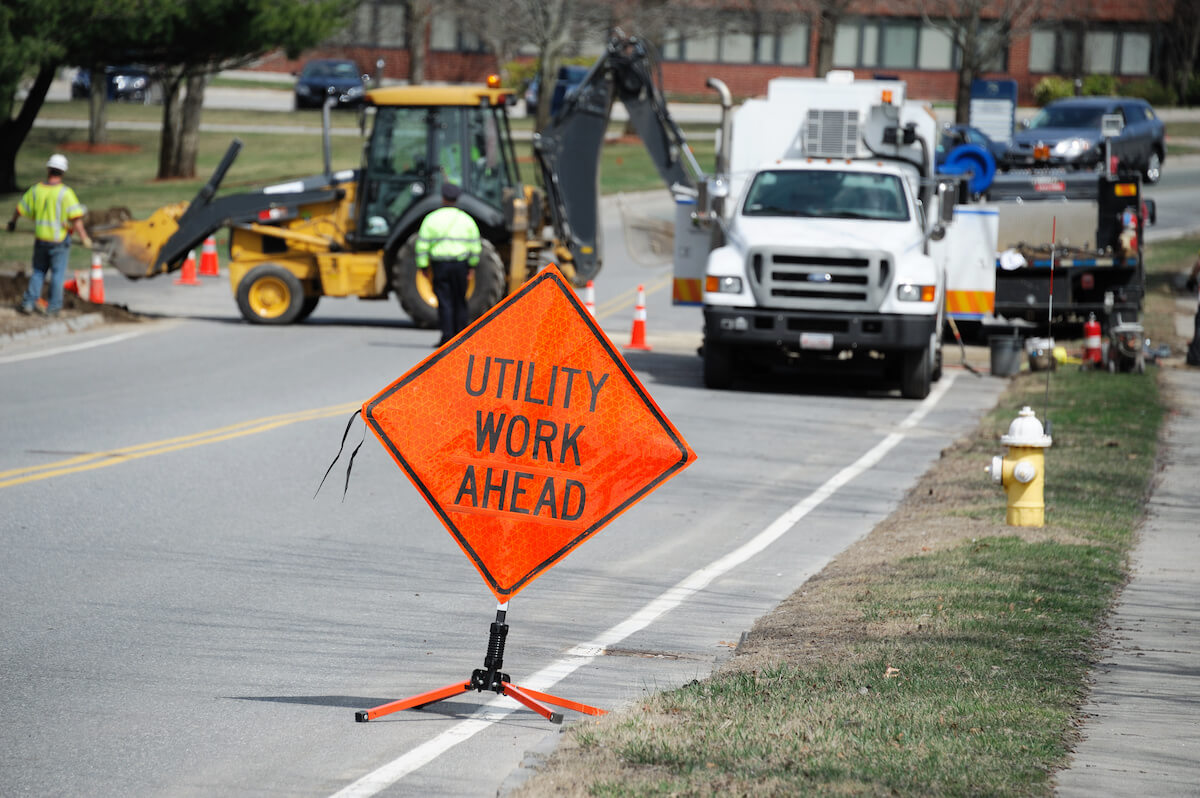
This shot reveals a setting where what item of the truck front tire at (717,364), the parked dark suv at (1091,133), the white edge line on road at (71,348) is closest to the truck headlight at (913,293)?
the truck front tire at (717,364)

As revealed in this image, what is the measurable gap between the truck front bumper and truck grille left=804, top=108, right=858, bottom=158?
12.4ft

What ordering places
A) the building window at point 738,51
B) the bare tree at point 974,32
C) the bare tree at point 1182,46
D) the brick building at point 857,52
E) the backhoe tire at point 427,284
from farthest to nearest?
the building window at point 738,51 < the brick building at point 857,52 < the bare tree at point 1182,46 < the bare tree at point 974,32 < the backhoe tire at point 427,284

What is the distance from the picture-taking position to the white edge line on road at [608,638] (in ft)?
18.5

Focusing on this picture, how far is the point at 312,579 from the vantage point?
864 cm

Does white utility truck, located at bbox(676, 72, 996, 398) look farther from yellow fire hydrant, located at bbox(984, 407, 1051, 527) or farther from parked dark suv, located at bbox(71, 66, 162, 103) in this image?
parked dark suv, located at bbox(71, 66, 162, 103)

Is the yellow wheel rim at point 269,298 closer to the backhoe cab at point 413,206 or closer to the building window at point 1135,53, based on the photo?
the backhoe cab at point 413,206

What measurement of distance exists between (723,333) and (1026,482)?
271 inches

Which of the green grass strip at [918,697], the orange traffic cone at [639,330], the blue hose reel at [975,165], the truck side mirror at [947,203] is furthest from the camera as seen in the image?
the blue hose reel at [975,165]

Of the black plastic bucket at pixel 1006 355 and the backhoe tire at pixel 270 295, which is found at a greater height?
the backhoe tire at pixel 270 295

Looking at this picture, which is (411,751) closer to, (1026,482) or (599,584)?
(599,584)

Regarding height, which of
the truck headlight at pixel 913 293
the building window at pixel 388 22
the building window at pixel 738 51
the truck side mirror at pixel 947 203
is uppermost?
the building window at pixel 388 22

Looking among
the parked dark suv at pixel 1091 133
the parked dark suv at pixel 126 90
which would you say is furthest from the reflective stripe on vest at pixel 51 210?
the parked dark suv at pixel 126 90

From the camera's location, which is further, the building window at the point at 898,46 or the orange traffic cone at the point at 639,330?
the building window at the point at 898,46

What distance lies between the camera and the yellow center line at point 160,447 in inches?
444
